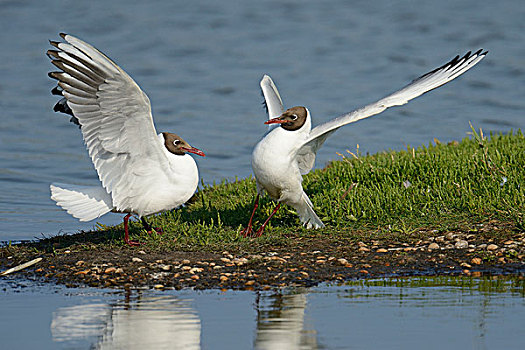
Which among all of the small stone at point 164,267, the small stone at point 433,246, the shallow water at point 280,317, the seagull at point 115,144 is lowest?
the shallow water at point 280,317

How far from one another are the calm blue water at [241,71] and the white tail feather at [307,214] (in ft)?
11.5

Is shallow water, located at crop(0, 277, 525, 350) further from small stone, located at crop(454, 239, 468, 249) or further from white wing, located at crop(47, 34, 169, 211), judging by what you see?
white wing, located at crop(47, 34, 169, 211)

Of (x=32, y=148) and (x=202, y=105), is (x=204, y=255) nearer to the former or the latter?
(x=32, y=148)

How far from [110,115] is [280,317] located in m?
2.79

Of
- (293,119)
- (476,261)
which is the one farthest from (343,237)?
(476,261)

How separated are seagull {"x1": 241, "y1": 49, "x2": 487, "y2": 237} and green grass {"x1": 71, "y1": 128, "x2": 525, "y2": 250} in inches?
11.1

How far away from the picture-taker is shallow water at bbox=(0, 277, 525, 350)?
4.96 meters

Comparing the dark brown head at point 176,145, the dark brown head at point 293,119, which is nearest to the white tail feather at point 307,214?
the dark brown head at point 293,119

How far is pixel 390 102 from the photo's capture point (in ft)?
26.7

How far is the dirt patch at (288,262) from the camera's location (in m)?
6.70

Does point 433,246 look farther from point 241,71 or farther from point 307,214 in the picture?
point 241,71

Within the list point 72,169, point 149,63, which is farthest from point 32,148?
point 149,63

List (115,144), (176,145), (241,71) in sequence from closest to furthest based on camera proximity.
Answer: (115,144)
(176,145)
(241,71)

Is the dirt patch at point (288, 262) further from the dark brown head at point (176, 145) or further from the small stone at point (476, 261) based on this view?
the dark brown head at point (176, 145)
